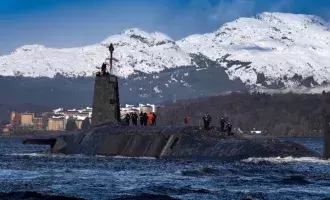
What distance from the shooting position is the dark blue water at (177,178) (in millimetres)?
29406

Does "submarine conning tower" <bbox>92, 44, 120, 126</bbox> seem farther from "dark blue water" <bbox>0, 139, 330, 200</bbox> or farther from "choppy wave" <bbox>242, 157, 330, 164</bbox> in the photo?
"choppy wave" <bbox>242, 157, 330, 164</bbox>

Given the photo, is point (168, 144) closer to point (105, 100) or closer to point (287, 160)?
point (287, 160)

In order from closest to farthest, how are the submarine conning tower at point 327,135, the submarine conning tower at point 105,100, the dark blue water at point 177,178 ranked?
the dark blue water at point 177,178
the submarine conning tower at point 327,135
the submarine conning tower at point 105,100

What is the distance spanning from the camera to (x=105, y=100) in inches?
2276

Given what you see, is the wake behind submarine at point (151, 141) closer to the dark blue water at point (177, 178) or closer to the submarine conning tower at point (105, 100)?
the submarine conning tower at point (105, 100)

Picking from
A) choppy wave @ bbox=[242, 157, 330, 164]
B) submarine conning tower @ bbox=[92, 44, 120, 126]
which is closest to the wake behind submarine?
submarine conning tower @ bbox=[92, 44, 120, 126]

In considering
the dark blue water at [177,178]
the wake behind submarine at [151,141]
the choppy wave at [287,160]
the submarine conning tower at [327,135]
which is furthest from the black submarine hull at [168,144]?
the submarine conning tower at [327,135]

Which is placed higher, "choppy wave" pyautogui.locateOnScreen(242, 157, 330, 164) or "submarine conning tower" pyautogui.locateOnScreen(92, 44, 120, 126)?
"submarine conning tower" pyautogui.locateOnScreen(92, 44, 120, 126)

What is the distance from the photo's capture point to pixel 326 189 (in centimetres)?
3044

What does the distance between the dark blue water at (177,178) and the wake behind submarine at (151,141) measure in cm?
177

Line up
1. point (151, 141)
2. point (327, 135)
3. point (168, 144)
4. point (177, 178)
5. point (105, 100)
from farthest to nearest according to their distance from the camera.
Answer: point (105, 100) < point (151, 141) < point (168, 144) < point (327, 135) < point (177, 178)

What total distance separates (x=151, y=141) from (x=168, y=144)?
1.70 meters

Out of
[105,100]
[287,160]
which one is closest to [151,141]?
[105,100]

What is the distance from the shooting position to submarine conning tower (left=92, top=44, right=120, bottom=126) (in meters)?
57.8
